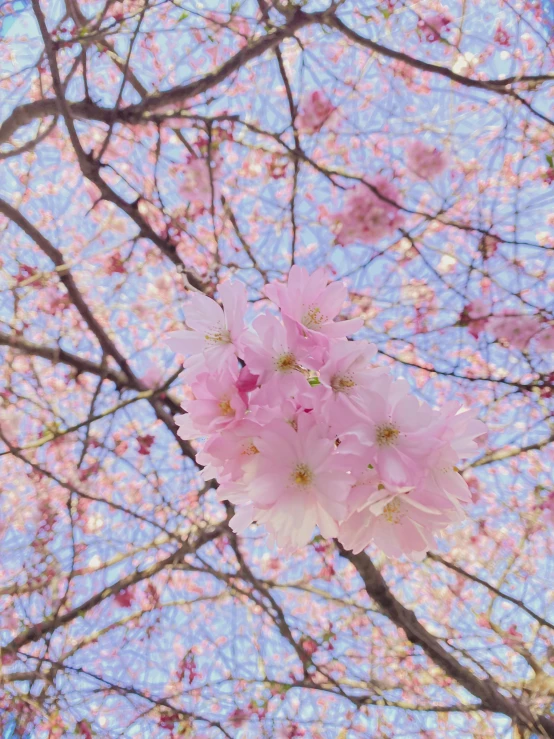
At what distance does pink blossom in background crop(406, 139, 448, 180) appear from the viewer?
329 cm

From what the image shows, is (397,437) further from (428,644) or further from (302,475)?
(428,644)

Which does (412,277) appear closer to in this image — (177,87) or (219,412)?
(177,87)

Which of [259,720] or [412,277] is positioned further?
[412,277]

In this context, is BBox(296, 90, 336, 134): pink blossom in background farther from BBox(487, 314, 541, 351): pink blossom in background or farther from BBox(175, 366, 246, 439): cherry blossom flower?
BBox(175, 366, 246, 439): cherry blossom flower

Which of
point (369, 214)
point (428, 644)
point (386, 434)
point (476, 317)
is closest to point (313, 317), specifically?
point (386, 434)

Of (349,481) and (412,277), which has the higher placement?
(412,277)

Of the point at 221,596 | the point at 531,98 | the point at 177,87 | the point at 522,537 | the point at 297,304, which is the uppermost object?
the point at 531,98

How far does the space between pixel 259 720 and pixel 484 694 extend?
3.84 ft

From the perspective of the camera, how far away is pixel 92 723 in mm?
2566

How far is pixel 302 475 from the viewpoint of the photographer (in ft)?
2.63

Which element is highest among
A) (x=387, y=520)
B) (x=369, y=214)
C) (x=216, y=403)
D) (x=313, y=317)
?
(x=369, y=214)

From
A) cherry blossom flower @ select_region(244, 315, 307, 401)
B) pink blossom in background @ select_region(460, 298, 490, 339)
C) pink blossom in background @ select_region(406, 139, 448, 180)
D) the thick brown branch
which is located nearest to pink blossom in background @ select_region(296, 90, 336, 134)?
pink blossom in background @ select_region(406, 139, 448, 180)

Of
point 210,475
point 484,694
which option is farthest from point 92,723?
point 210,475

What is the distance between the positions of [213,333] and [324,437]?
31 cm
